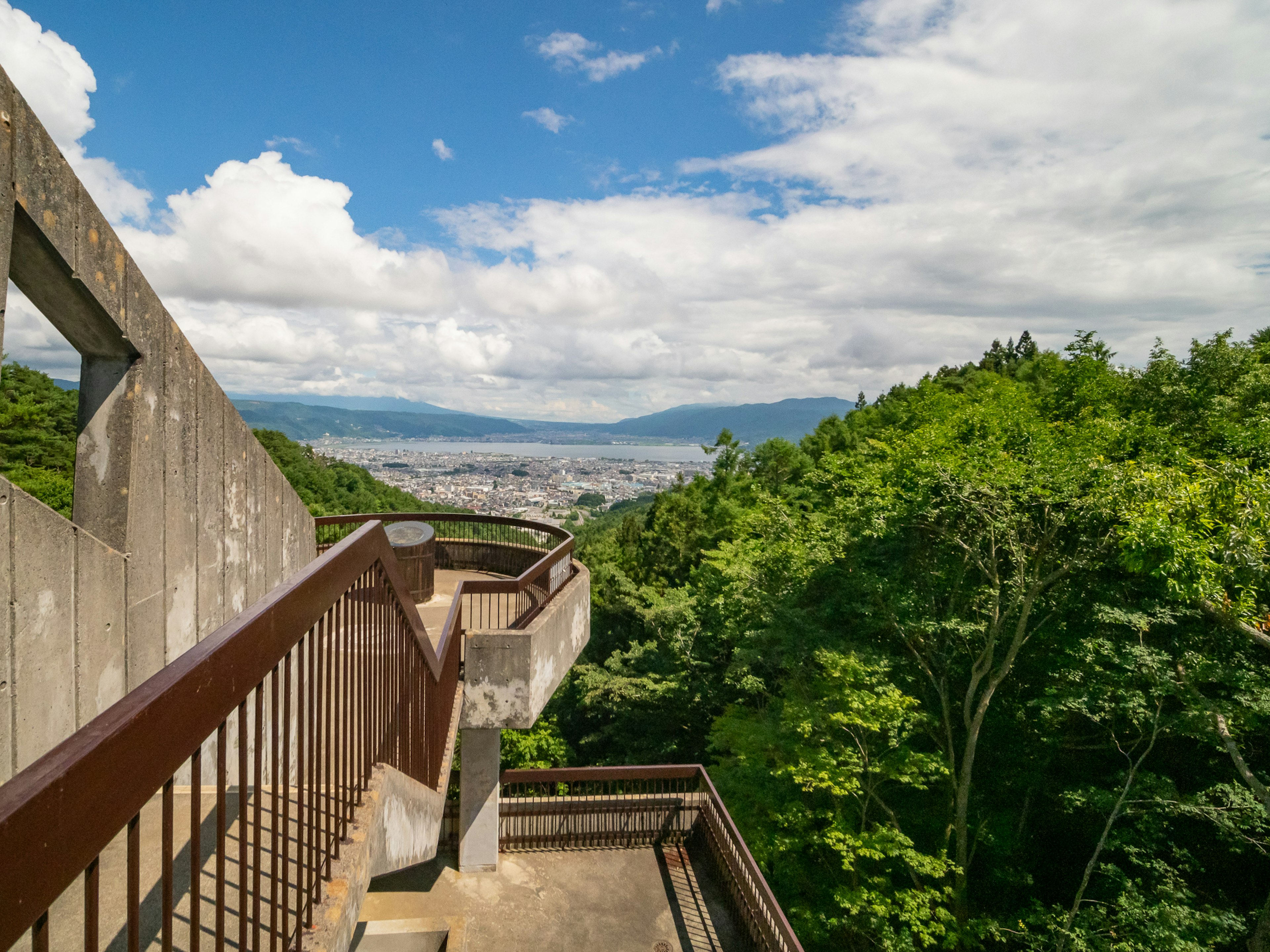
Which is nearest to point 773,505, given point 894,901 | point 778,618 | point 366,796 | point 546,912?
point 778,618

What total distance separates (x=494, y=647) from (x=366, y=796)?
4518 mm

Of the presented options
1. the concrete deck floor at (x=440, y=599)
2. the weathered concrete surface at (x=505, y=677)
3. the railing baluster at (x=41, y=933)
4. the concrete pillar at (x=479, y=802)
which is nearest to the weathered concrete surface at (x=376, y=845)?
the railing baluster at (x=41, y=933)

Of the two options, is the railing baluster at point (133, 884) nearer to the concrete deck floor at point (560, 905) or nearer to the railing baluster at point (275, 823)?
the railing baluster at point (275, 823)

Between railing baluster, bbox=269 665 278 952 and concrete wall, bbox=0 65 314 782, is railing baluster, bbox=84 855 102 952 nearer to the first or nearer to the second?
railing baluster, bbox=269 665 278 952

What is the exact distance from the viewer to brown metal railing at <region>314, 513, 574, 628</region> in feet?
26.3

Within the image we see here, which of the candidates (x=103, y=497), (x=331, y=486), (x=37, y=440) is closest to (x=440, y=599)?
(x=103, y=497)

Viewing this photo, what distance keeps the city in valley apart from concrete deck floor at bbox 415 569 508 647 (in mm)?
28648

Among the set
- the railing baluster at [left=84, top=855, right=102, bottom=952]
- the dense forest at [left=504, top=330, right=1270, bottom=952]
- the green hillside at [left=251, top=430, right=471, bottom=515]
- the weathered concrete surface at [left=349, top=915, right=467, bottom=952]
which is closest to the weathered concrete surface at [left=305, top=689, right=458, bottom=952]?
the railing baluster at [left=84, top=855, right=102, bottom=952]

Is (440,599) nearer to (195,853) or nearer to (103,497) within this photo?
(103,497)

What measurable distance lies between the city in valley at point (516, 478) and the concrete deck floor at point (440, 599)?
28.6 meters

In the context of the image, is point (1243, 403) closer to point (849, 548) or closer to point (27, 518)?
point (849, 548)

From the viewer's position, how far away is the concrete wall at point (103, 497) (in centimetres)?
278

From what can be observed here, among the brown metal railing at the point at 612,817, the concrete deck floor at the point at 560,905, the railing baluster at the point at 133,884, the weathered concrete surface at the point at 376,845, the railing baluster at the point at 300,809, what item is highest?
the railing baluster at the point at 133,884

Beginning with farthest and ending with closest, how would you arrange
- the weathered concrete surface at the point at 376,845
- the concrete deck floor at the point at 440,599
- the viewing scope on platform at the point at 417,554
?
the viewing scope on platform at the point at 417,554 < the concrete deck floor at the point at 440,599 < the weathered concrete surface at the point at 376,845
